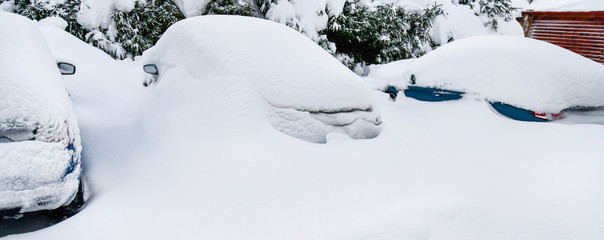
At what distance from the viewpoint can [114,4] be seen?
5.95 m

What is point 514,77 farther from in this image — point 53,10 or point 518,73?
point 53,10

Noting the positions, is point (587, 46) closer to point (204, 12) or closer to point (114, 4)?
point (204, 12)

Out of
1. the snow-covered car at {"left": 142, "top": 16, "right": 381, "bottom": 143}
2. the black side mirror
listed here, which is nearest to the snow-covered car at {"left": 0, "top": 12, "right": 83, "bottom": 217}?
the snow-covered car at {"left": 142, "top": 16, "right": 381, "bottom": 143}

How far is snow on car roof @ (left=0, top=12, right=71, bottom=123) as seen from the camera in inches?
66.4

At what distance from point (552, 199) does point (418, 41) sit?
651 cm

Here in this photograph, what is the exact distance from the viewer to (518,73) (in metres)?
3.57

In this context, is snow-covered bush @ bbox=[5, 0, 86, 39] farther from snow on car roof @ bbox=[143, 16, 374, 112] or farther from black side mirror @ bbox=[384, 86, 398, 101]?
black side mirror @ bbox=[384, 86, 398, 101]

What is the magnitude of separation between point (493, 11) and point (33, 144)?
10.6 metres

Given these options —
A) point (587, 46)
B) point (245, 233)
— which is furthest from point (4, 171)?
point (587, 46)

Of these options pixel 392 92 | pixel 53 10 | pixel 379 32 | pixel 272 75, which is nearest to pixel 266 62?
pixel 272 75

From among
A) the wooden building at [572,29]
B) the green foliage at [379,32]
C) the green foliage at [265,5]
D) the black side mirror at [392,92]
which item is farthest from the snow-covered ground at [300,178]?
Result: the wooden building at [572,29]

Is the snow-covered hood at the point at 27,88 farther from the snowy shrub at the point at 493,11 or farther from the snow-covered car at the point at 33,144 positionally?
the snowy shrub at the point at 493,11

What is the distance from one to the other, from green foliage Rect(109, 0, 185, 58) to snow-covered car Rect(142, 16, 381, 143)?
131 inches

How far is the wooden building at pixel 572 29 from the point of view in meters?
9.84
